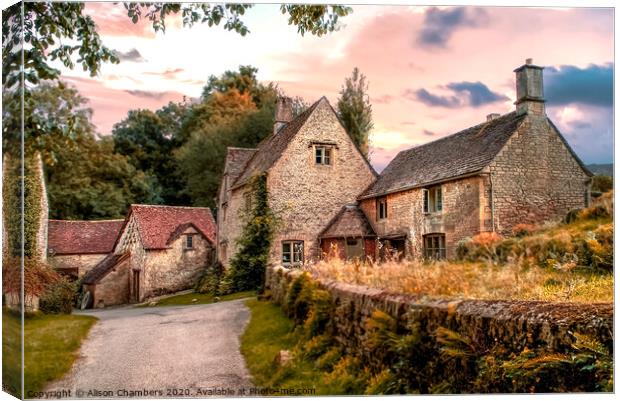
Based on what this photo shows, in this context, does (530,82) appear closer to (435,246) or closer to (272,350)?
(272,350)

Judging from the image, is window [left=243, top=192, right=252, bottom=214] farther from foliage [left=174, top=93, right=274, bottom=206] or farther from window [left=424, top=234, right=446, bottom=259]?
window [left=424, top=234, right=446, bottom=259]

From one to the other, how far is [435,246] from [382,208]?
1844 millimetres

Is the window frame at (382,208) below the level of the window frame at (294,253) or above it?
above

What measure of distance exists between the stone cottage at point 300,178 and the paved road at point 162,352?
2.15 metres

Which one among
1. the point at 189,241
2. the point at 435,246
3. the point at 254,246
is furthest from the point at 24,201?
the point at 435,246

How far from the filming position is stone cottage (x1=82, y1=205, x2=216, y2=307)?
7477 mm

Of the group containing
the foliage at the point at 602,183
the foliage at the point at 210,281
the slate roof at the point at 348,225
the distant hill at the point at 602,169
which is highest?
the distant hill at the point at 602,169

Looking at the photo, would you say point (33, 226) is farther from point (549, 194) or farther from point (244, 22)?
point (549, 194)

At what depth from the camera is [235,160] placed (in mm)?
10844

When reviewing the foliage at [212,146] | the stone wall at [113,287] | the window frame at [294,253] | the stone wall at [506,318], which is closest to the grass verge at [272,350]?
the stone wall at [506,318]

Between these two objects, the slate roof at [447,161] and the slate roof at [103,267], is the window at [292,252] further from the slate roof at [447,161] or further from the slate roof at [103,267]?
the slate roof at [103,267]

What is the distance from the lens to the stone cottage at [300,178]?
35.1 feet

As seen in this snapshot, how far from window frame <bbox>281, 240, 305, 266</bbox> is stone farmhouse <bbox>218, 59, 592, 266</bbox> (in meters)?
0.03

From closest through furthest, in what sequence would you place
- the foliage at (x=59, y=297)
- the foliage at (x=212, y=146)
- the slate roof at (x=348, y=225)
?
1. the foliage at (x=59, y=297)
2. the foliage at (x=212, y=146)
3. the slate roof at (x=348, y=225)
